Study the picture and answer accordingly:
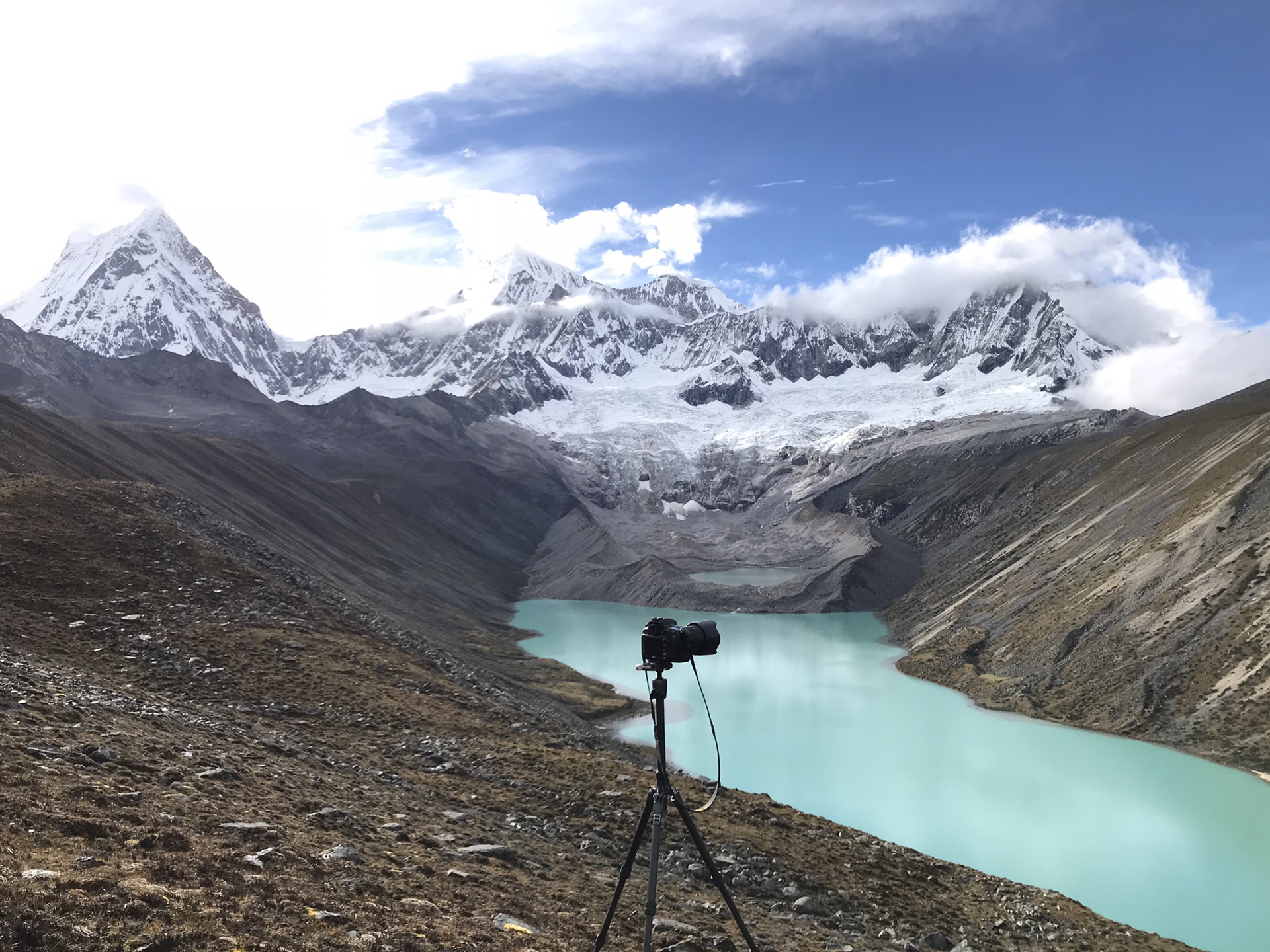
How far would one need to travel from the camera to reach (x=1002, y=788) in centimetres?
3044

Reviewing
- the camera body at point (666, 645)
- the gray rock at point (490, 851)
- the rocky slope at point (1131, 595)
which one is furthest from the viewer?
the rocky slope at point (1131, 595)

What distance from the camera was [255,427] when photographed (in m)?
124

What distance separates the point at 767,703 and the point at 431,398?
147 meters

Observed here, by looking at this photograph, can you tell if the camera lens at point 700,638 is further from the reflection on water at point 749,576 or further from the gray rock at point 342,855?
the reflection on water at point 749,576

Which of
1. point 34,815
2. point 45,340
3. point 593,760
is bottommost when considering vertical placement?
point 593,760

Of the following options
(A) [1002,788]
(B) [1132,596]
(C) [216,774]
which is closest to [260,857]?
(C) [216,774]

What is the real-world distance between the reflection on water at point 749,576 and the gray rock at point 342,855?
8772 centimetres

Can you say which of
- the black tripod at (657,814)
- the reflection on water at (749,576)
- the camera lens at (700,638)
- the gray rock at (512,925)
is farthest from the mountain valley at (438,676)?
the camera lens at (700,638)

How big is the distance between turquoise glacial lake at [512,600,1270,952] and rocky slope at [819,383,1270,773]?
2.14 meters

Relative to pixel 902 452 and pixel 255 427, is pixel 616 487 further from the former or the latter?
pixel 255 427

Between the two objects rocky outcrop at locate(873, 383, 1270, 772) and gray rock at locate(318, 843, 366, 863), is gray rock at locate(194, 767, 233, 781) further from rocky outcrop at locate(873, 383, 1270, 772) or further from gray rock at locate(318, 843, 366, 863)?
rocky outcrop at locate(873, 383, 1270, 772)

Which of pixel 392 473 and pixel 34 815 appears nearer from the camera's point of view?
pixel 34 815

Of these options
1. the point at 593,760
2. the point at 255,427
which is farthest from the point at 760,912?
the point at 255,427

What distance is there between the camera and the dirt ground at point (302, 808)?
21.6ft
